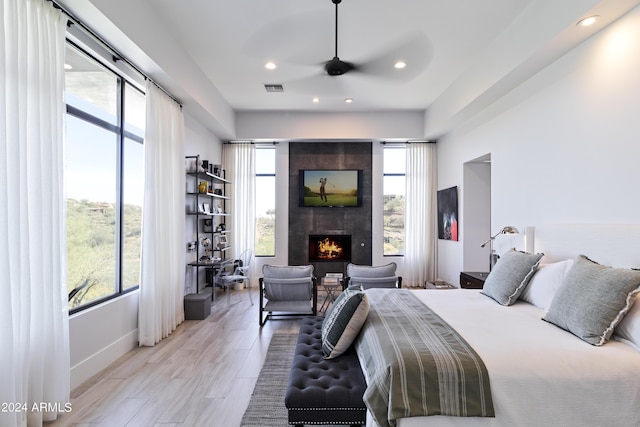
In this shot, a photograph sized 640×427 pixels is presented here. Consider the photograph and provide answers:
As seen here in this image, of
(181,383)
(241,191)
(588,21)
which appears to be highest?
(588,21)

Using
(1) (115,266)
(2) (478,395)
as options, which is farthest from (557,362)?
(1) (115,266)

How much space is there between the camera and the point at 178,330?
13.6 feet

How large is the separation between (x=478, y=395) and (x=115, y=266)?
3.66 meters

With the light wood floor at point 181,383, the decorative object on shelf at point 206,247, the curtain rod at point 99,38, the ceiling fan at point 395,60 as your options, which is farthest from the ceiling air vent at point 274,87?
the light wood floor at point 181,383

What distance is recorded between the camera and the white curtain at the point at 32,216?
76.9 inches

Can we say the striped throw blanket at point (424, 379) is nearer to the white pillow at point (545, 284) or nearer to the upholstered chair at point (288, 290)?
the white pillow at point (545, 284)

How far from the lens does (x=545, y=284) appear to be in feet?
8.99

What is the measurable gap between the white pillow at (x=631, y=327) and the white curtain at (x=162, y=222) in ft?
14.1

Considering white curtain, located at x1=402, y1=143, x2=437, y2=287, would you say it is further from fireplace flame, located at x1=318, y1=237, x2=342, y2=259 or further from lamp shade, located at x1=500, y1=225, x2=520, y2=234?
lamp shade, located at x1=500, y1=225, x2=520, y2=234

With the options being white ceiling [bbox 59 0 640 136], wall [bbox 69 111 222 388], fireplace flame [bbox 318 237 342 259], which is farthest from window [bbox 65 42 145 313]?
fireplace flame [bbox 318 237 342 259]

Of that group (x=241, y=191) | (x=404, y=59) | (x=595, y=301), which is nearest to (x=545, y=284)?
(x=595, y=301)

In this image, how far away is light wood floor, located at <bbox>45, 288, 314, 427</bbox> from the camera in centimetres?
231

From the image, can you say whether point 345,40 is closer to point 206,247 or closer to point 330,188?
point 330,188

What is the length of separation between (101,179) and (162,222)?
88 centimetres
